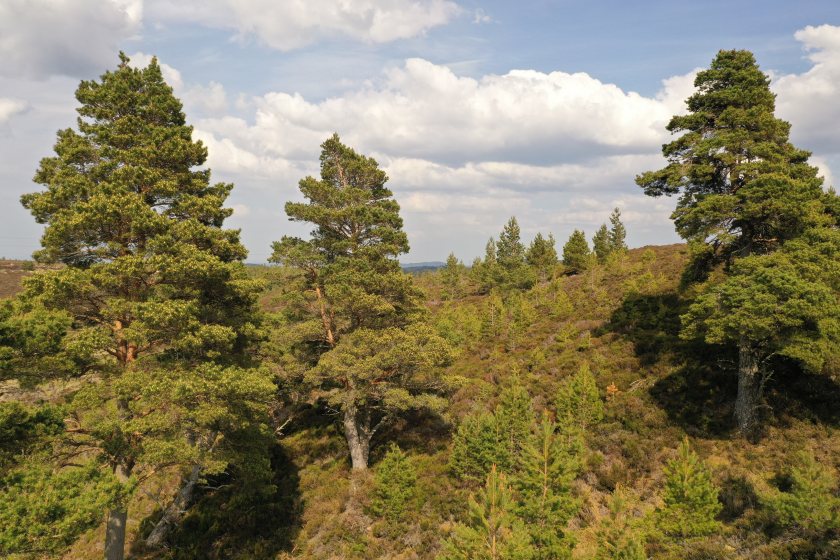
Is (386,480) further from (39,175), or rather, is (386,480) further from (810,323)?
(810,323)

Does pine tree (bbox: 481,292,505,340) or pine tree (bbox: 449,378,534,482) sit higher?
pine tree (bbox: 481,292,505,340)

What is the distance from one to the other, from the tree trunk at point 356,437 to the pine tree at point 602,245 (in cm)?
4579

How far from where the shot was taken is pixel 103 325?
39.0ft

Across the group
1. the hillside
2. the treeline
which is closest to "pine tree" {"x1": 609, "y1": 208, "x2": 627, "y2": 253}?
the treeline

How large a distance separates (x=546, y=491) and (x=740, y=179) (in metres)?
15.7

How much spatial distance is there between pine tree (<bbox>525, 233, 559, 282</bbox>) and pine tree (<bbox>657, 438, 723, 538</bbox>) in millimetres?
53980

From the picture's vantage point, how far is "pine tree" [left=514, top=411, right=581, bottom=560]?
1179 cm

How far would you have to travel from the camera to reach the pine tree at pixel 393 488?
52.5ft

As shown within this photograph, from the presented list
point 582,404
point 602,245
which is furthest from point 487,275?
point 582,404

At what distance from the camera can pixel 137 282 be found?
39.5 ft

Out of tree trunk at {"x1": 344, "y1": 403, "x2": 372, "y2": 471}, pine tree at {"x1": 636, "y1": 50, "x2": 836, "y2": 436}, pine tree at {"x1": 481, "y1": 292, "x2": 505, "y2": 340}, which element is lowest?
tree trunk at {"x1": 344, "y1": 403, "x2": 372, "y2": 471}

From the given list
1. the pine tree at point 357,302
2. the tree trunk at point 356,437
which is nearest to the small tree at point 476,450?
the pine tree at point 357,302

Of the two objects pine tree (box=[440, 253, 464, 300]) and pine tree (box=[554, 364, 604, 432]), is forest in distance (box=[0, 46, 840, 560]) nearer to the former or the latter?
pine tree (box=[554, 364, 604, 432])

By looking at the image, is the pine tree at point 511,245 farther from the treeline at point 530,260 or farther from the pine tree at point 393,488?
the pine tree at point 393,488
